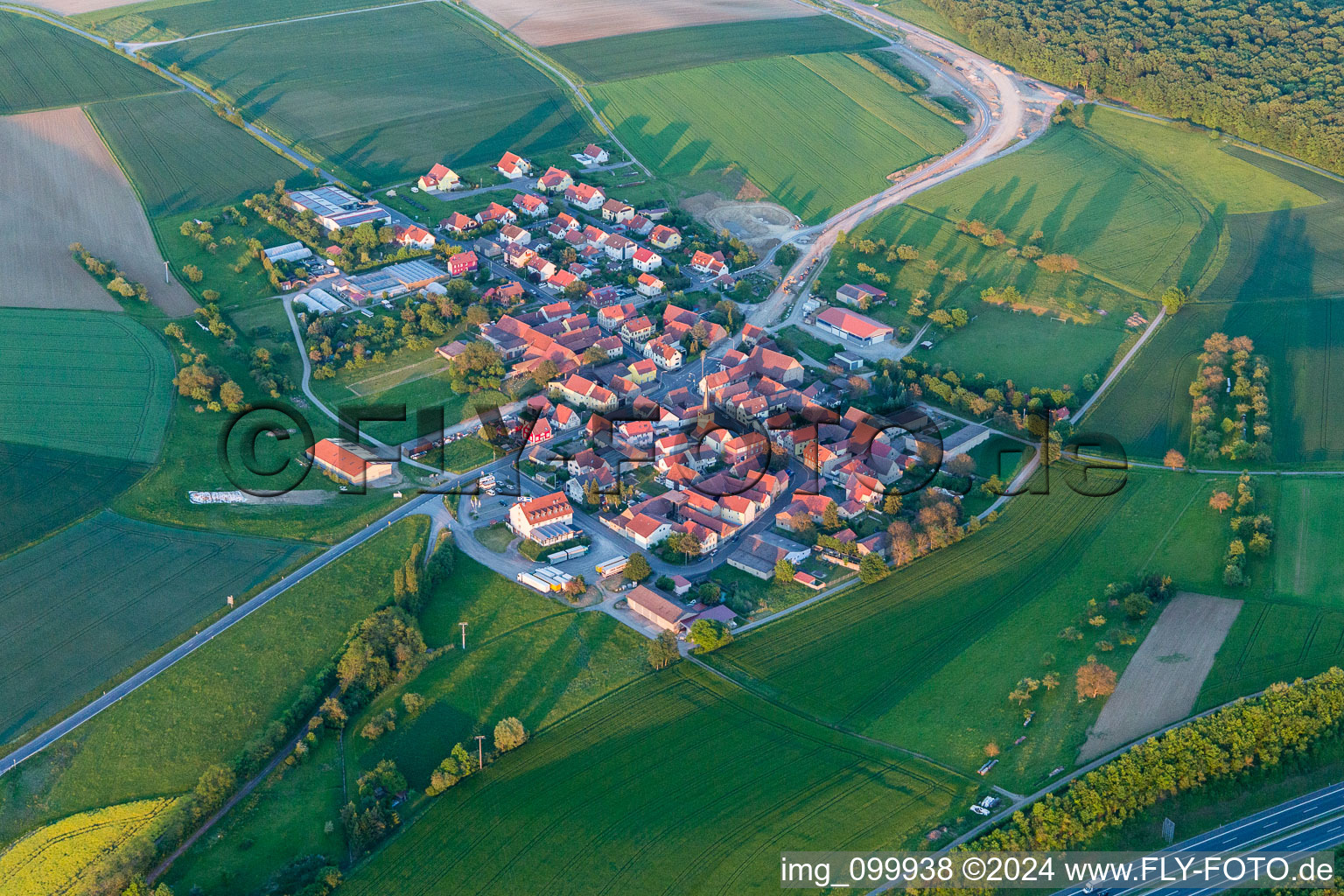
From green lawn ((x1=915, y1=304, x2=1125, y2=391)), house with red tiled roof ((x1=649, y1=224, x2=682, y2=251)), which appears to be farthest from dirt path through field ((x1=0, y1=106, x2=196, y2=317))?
green lawn ((x1=915, y1=304, x2=1125, y2=391))

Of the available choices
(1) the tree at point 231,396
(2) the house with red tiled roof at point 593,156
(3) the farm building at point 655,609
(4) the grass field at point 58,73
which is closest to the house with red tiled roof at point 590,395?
(3) the farm building at point 655,609

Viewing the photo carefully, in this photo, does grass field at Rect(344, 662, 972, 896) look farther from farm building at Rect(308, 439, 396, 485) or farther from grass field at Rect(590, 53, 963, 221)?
grass field at Rect(590, 53, 963, 221)

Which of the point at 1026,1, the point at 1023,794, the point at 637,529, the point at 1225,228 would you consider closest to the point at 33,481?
the point at 637,529

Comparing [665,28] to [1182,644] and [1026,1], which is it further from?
[1182,644]

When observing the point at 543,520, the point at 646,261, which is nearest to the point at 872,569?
the point at 543,520

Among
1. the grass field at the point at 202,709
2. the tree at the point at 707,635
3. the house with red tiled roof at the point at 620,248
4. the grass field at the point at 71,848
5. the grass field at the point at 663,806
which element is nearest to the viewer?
the grass field at the point at 71,848

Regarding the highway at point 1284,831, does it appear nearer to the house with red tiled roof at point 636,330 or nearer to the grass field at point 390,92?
the house with red tiled roof at point 636,330
